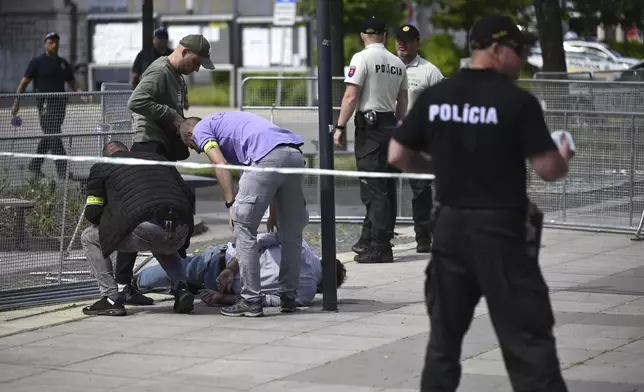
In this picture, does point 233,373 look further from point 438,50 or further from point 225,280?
point 438,50

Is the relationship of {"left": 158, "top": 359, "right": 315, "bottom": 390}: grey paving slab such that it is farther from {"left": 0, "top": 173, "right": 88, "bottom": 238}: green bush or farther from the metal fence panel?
{"left": 0, "top": 173, "right": 88, "bottom": 238}: green bush

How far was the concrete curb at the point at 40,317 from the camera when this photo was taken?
8.12 metres

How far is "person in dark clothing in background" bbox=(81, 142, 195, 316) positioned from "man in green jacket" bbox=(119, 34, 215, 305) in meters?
0.36

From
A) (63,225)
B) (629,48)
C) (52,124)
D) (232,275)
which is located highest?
(629,48)

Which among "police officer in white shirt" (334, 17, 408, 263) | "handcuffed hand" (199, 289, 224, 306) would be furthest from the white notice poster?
"handcuffed hand" (199, 289, 224, 306)

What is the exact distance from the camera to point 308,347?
292 inches

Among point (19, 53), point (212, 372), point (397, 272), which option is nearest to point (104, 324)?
point (212, 372)

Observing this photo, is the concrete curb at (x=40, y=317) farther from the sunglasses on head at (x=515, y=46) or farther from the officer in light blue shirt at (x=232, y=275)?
the sunglasses on head at (x=515, y=46)

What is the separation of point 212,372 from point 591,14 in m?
21.0

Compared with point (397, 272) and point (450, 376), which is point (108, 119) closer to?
point (397, 272)

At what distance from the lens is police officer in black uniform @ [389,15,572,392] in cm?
494

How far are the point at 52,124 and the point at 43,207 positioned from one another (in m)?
0.64

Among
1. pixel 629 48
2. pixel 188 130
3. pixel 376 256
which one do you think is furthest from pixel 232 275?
pixel 629 48

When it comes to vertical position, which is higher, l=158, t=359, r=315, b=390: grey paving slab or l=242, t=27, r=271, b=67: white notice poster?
l=242, t=27, r=271, b=67: white notice poster
